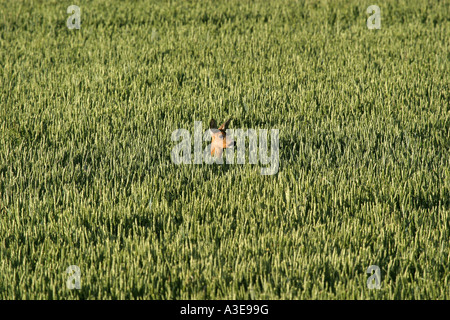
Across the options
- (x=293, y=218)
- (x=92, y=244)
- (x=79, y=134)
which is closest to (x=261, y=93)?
(x=79, y=134)

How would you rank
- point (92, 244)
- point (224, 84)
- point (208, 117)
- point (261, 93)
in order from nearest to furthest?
point (92, 244) → point (208, 117) → point (261, 93) → point (224, 84)

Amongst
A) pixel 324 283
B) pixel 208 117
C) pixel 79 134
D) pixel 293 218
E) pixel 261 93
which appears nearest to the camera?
pixel 324 283

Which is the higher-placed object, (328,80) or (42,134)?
(328,80)

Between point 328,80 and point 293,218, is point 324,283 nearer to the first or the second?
point 293,218

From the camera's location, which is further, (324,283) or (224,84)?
(224,84)
